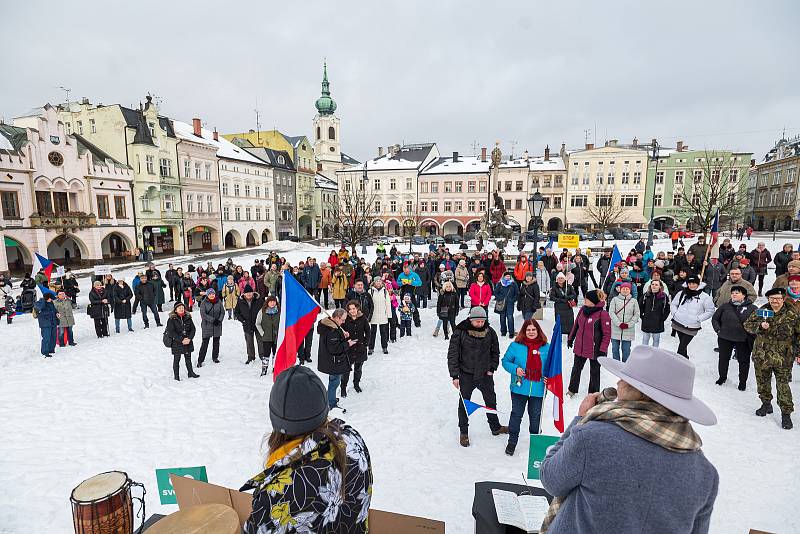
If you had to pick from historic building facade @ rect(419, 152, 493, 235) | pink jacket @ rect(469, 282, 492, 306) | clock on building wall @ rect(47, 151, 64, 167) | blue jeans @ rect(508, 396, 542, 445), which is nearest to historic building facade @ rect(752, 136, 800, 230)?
historic building facade @ rect(419, 152, 493, 235)

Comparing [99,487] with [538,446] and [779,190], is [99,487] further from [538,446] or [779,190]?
[779,190]

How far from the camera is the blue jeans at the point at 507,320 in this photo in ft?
36.4

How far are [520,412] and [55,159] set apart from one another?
3548 cm

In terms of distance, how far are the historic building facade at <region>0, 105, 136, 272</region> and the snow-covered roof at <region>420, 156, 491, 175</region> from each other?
118 feet

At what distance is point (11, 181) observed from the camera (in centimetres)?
2658

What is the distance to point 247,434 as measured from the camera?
679 cm

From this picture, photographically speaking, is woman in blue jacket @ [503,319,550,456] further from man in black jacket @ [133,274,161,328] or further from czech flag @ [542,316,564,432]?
man in black jacket @ [133,274,161,328]

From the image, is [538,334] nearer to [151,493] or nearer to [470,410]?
[470,410]

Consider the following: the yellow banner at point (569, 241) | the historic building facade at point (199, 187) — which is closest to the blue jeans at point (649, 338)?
the yellow banner at point (569, 241)

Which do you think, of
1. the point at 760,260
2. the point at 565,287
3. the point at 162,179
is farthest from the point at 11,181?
the point at 760,260

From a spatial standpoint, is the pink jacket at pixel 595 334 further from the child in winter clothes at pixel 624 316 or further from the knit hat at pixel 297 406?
the knit hat at pixel 297 406

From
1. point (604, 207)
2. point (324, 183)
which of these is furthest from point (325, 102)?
point (604, 207)

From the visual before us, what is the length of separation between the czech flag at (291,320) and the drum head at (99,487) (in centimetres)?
211

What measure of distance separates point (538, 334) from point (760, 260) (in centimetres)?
1296
